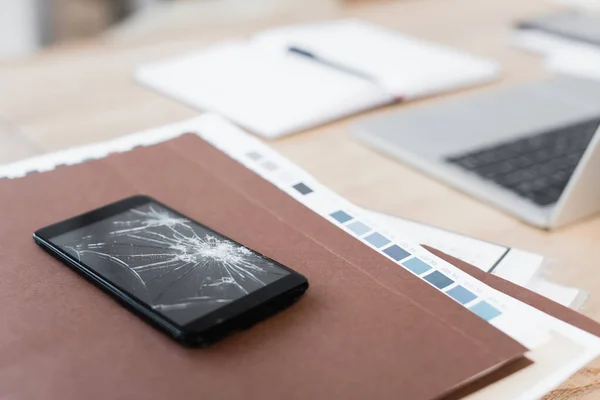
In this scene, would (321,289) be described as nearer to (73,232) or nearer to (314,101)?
(73,232)

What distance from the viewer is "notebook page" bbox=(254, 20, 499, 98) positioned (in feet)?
3.00

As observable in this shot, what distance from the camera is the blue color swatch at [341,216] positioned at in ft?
1.80

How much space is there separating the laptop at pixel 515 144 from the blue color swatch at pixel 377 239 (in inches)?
6.4

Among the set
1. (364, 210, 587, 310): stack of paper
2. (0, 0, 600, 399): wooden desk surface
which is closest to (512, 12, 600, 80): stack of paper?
(0, 0, 600, 399): wooden desk surface

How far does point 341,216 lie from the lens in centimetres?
56

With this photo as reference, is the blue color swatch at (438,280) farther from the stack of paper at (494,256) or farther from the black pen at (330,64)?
the black pen at (330,64)

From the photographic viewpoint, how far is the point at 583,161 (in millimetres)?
590

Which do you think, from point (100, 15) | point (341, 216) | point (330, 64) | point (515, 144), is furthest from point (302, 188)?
point (100, 15)

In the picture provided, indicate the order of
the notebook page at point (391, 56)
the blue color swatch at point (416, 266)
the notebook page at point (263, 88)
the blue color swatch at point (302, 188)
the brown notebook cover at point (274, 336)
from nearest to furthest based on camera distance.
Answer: the brown notebook cover at point (274, 336), the blue color swatch at point (416, 266), the blue color swatch at point (302, 188), the notebook page at point (263, 88), the notebook page at point (391, 56)

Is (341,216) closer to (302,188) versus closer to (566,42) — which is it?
(302,188)

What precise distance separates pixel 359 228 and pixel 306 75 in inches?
16.4

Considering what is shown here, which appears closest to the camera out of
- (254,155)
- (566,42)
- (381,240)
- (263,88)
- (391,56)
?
(381,240)

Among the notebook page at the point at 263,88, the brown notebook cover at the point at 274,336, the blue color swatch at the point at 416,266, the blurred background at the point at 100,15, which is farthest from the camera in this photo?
the blurred background at the point at 100,15

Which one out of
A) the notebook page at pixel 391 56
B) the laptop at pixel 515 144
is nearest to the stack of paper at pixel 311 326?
the laptop at pixel 515 144
